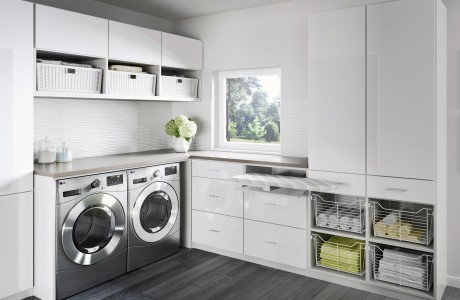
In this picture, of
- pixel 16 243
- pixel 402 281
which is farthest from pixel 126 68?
pixel 402 281

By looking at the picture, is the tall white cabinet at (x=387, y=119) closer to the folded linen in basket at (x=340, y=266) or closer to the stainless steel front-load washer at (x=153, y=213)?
the folded linen in basket at (x=340, y=266)

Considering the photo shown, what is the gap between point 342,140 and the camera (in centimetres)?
321

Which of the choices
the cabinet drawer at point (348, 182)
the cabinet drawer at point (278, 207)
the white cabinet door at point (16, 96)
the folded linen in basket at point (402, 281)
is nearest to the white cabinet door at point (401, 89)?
the cabinet drawer at point (348, 182)

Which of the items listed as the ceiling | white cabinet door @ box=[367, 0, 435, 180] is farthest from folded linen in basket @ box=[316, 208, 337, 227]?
Answer: the ceiling

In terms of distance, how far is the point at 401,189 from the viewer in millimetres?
2988

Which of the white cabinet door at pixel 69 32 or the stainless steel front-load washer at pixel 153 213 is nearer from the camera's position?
the white cabinet door at pixel 69 32

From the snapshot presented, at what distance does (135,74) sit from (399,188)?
2.41 m

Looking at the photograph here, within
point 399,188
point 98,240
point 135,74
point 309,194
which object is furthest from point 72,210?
point 399,188

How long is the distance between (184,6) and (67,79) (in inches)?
58.5

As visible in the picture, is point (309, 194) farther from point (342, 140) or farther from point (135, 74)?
point (135, 74)

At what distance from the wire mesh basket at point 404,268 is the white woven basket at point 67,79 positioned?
258cm

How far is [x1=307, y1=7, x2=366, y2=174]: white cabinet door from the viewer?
123 inches

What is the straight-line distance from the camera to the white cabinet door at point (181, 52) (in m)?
4.13

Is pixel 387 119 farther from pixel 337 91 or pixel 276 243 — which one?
pixel 276 243
